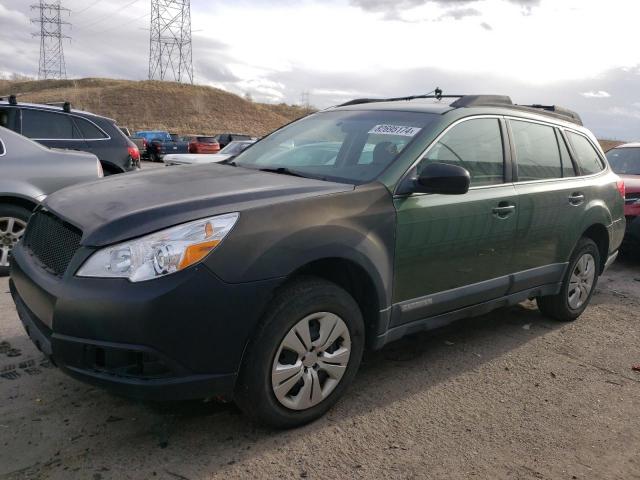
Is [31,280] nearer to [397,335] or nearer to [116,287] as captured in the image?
[116,287]

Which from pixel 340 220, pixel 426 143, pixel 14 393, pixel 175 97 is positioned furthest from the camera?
pixel 175 97

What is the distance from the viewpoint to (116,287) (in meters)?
2.46

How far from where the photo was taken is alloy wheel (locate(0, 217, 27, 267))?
18.0ft

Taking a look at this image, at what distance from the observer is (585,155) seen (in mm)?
5035

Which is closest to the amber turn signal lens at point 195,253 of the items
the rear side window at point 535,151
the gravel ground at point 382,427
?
the gravel ground at point 382,427

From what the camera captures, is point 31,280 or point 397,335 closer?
point 31,280

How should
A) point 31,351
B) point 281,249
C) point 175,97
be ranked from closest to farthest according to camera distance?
point 281,249 < point 31,351 < point 175,97

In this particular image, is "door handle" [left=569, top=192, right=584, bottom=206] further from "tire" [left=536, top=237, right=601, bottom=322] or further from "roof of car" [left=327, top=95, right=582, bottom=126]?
"roof of car" [left=327, top=95, right=582, bottom=126]

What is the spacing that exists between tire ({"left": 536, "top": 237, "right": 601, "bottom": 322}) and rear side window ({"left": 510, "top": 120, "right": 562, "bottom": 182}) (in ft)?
2.47

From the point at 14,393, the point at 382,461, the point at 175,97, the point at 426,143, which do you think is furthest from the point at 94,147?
the point at 175,97

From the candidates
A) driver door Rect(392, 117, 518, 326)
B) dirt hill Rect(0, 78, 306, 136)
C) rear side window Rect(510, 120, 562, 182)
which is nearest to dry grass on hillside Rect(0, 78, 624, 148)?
dirt hill Rect(0, 78, 306, 136)

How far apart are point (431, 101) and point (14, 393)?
3388 millimetres

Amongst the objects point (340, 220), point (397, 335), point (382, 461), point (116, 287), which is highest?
point (340, 220)

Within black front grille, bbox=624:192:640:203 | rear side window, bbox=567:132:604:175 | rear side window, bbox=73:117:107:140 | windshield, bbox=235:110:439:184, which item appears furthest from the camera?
rear side window, bbox=73:117:107:140
